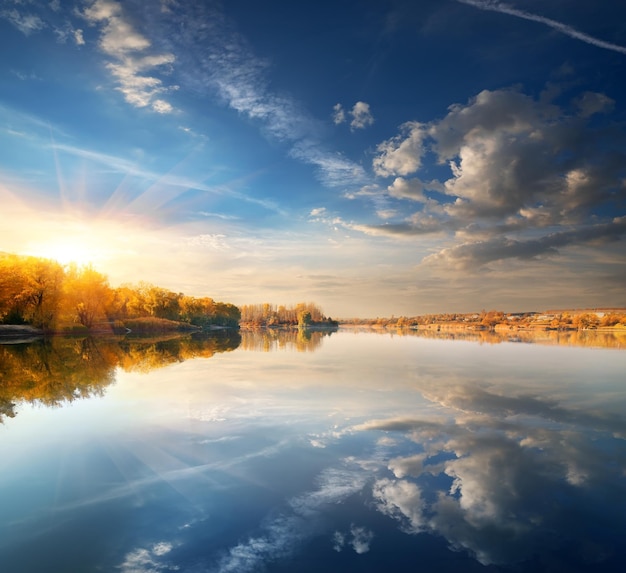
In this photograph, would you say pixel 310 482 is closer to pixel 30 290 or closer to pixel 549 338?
pixel 30 290

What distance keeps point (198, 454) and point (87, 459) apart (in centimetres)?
231

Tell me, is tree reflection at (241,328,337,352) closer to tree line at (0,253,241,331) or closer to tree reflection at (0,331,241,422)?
tree reflection at (0,331,241,422)

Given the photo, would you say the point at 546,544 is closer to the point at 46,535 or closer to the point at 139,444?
the point at 46,535

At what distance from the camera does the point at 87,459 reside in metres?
8.05

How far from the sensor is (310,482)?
22.7 feet

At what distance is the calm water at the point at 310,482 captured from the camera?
15.9 ft

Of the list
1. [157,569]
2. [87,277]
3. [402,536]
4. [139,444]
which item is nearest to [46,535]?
[157,569]

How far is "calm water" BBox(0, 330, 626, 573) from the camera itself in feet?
15.9

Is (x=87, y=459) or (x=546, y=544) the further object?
(x=87, y=459)

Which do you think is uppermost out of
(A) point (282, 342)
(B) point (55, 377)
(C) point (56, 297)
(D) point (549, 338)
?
(C) point (56, 297)

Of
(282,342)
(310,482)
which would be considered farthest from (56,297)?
(310,482)

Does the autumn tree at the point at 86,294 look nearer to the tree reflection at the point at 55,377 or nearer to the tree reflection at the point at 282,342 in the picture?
the tree reflection at the point at 282,342

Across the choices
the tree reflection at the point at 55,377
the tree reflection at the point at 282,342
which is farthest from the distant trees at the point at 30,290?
the tree reflection at the point at 55,377

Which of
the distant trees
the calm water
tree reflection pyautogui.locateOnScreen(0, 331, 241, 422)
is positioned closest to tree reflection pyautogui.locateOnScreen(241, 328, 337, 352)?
tree reflection pyautogui.locateOnScreen(0, 331, 241, 422)
